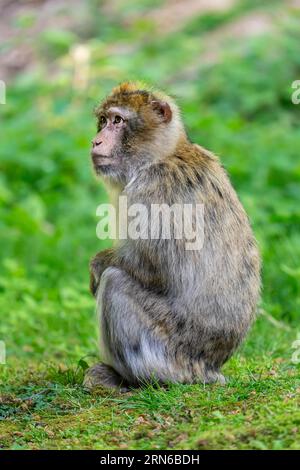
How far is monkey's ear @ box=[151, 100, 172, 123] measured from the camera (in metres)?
6.96

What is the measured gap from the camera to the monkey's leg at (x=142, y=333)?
6.53 meters

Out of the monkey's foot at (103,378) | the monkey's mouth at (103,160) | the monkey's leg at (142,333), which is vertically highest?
the monkey's mouth at (103,160)

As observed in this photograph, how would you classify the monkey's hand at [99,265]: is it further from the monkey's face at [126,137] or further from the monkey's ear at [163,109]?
the monkey's ear at [163,109]

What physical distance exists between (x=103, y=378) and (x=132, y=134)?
169cm

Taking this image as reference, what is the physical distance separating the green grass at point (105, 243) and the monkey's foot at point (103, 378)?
0.13m

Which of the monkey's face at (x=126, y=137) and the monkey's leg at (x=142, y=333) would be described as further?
the monkey's face at (x=126, y=137)

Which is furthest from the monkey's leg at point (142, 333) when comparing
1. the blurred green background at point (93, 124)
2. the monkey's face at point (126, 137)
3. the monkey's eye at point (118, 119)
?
the blurred green background at point (93, 124)

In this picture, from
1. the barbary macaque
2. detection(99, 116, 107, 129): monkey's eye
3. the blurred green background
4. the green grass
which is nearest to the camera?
the green grass

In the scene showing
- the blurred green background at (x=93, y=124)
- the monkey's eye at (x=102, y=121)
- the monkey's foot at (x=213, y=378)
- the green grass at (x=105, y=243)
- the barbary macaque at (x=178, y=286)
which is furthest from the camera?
the blurred green background at (x=93, y=124)

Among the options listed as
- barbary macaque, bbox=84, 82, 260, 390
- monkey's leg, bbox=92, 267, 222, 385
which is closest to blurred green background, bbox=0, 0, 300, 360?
barbary macaque, bbox=84, 82, 260, 390

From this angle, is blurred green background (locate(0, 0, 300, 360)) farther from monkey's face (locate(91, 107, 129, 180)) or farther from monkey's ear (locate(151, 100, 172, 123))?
monkey's face (locate(91, 107, 129, 180))

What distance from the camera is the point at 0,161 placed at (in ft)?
43.7

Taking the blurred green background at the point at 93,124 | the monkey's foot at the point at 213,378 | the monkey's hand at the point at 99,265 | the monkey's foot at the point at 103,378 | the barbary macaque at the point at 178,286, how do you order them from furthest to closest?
1. the blurred green background at the point at 93,124
2. the monkey's hand at the point at 99,265
3. the monkey's foot at the point at 103,378
4. the monkey's foot at the point at 213,378
5. the barbary macaque at the point at 178,286

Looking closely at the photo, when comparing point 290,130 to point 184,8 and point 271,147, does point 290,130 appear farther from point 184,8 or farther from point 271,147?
point 184,8
